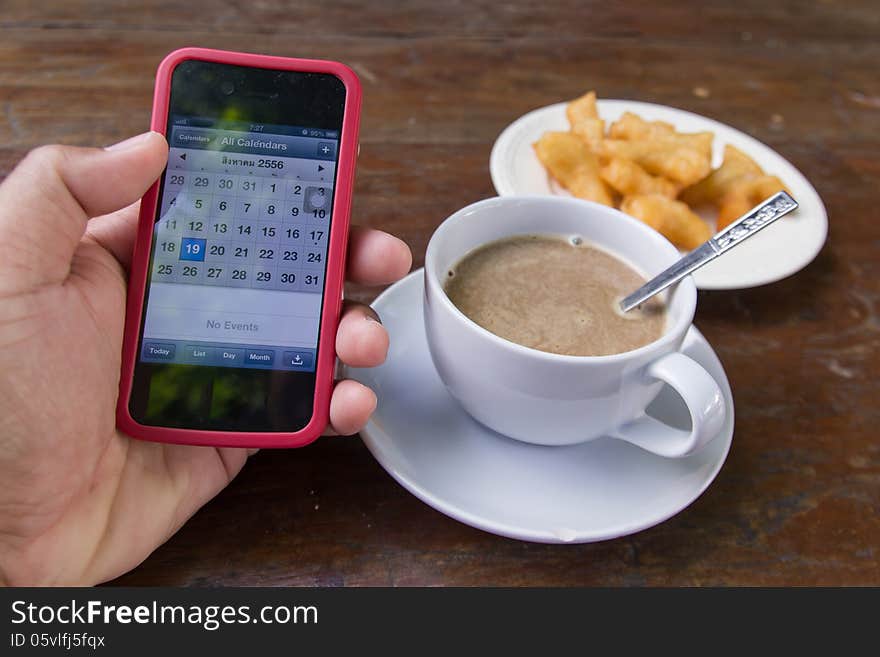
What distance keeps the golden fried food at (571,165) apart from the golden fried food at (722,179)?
147mm

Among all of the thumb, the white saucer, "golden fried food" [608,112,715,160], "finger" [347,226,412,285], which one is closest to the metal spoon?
the white saucer

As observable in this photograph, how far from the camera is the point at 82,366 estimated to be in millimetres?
713

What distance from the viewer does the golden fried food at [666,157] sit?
1.16 m

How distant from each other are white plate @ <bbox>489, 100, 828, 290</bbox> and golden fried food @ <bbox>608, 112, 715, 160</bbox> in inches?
2.7

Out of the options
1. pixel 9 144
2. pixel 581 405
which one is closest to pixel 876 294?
pixel 581 405

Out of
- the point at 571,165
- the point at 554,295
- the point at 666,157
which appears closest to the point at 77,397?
the point at 554,295

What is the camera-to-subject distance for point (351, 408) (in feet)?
2.52

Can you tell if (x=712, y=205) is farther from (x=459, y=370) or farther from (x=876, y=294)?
(x=459, y=370)

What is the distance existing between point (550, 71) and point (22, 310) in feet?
3.61

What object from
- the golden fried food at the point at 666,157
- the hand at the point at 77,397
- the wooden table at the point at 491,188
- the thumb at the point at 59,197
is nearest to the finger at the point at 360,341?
the hand at the point at 77,397

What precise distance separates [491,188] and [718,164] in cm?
37

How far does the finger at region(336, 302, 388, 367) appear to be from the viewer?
2.61 feet

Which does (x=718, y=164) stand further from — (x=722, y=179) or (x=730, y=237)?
(x=730, y=237)

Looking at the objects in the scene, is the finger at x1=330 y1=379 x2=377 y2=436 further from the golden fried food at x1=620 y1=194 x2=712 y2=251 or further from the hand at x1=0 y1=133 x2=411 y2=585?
the golden fried food at x1=620 y1=194 x2=712 y2=251
